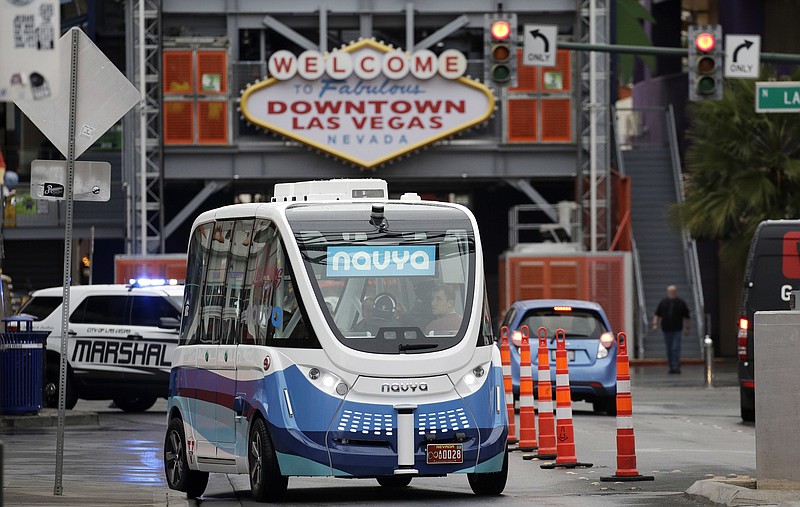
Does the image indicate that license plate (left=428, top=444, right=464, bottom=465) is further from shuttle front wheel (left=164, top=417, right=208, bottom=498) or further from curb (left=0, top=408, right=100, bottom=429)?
curb (left=0, top=408, right=100, bottom=429)

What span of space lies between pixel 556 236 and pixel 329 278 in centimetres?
2982

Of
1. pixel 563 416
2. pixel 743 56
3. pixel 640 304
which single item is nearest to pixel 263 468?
pixel 563 416

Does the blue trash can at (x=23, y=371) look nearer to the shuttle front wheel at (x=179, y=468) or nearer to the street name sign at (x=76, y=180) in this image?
the shuttle front wheel at (x=179, y=468)

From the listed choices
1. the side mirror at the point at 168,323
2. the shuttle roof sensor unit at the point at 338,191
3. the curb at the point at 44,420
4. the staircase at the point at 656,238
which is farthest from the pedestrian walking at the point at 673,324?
the shuttle roof sensor unit at the point at 338,191

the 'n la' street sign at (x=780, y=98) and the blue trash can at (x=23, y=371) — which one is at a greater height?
the 'n la' street sign at (x=780, y=98)

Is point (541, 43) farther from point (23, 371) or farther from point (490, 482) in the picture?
point (490, 482)

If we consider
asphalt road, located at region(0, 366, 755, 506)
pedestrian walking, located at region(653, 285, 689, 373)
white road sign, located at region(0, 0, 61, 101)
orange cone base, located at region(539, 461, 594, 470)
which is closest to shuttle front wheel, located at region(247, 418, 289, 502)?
asphalt road, located at region(0, 366, 755, 506)

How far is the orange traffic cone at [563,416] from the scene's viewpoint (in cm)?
1536

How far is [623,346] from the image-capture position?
13852 mm

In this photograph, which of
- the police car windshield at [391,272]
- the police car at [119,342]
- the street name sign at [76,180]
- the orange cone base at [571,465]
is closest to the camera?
the street name sign at [76,180]

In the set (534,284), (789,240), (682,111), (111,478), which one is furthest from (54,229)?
(111,478)

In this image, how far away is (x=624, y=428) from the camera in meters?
14.1

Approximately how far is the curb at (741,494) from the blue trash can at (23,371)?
11230mm

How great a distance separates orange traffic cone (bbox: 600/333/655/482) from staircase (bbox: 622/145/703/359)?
27.3 meters
